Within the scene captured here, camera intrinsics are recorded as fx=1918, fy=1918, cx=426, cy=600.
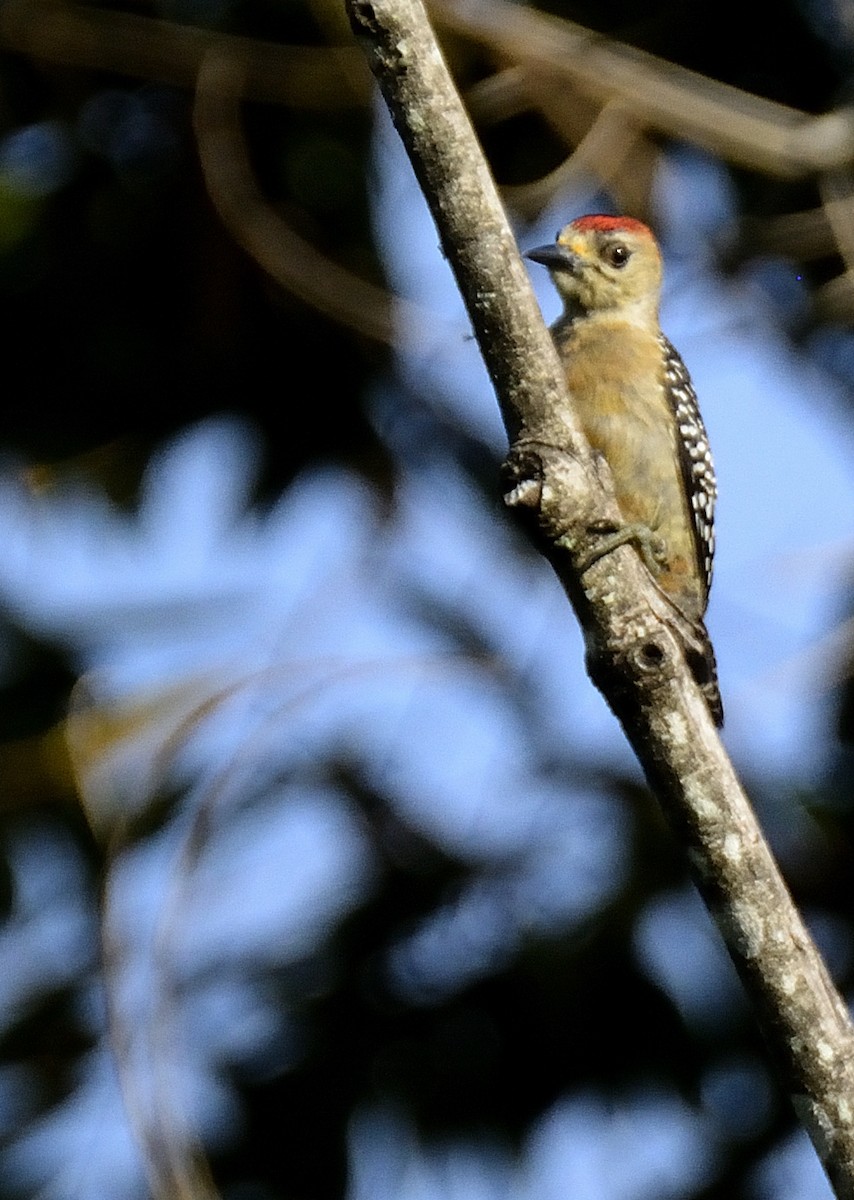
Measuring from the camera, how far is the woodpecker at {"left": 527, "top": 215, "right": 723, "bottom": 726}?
6.03 meters

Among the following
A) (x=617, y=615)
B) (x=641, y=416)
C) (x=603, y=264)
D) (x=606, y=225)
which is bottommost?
(x=617, y=615)

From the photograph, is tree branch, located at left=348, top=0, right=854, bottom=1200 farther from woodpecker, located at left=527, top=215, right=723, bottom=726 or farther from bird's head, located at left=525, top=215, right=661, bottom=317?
bird's head, located at left=525, top=215, right=661, bottom=317

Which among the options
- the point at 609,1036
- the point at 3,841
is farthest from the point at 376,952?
the point at 3,841

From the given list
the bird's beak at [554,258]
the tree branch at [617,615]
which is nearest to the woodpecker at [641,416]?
the bird's beak at [554,258]

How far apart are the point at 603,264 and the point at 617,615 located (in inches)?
120

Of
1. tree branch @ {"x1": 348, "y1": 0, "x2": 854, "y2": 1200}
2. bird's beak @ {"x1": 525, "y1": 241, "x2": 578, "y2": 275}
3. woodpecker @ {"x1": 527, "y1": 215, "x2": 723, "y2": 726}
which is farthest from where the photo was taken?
bird's beak @ {"x1": 525, "y1": 241, "x2": 578, "y2": 275}

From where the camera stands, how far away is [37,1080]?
21.1 feet

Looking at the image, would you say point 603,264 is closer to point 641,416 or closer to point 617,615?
point 641,416

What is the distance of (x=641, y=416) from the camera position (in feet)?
20.0

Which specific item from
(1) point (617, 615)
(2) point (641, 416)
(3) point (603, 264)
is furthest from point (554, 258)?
(1) point (617, 615)

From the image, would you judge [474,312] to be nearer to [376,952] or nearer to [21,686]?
[21,686]

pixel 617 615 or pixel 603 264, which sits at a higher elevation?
pixel 603 264

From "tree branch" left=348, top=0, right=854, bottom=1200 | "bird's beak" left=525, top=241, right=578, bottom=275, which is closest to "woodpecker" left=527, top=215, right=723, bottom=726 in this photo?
"bird's beak" left=525, top=241, right=578, bottom=275

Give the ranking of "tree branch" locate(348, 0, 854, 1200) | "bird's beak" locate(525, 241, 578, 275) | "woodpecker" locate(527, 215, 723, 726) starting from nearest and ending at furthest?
"tree branch" locate(348, 0, 854, 1200) → "woodpecker" locate(527, 215, 723, 726) → "bird's beak" locate(525, 241, 578, 275)
